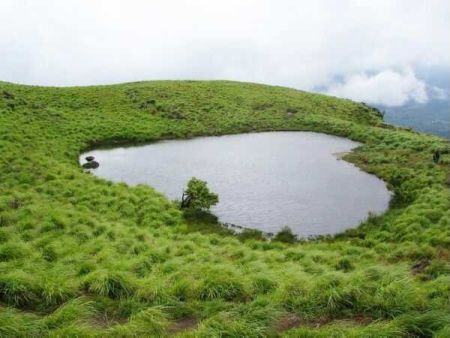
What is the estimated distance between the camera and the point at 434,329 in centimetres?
826

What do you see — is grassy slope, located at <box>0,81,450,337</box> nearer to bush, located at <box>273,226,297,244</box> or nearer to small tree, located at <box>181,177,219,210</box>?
bush, located at <box>273,226,297,244</box>

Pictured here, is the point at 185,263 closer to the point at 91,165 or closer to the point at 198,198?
the point at 198,198

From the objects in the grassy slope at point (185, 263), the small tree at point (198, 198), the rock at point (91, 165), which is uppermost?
the rock at point (91, 165)

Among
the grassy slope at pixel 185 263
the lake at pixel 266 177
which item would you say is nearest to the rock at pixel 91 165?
the lake at pixel 266 177

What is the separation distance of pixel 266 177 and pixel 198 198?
28.4ft

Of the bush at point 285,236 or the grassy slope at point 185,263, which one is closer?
the grassy slope at point 185,263

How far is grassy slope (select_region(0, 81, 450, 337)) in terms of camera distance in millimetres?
9031

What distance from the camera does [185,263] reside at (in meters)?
14.7

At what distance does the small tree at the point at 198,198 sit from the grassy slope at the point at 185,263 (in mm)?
1358

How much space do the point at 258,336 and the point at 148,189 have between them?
19.0 metres

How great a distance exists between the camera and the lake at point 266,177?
23625 millimetres

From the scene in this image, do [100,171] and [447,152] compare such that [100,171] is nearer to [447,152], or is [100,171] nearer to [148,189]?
[148,189]

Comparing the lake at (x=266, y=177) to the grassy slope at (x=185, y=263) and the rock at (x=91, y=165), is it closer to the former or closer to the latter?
the rock at (x=91, y=165)

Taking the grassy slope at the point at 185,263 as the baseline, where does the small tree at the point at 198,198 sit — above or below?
above
